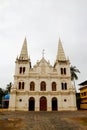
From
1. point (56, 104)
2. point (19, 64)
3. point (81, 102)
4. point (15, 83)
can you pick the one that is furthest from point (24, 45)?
point (81, 102)

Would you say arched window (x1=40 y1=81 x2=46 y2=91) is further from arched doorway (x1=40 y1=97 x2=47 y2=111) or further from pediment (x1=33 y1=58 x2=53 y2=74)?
pediment (x1=33 y1=58 x2=53 y2=74)

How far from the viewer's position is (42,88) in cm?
3500

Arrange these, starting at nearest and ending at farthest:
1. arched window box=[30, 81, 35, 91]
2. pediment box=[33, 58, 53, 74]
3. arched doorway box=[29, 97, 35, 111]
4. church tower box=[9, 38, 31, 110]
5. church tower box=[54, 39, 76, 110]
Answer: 1. church tower box=[9, 38, 31, 110]
2. arched doorway box=[29, 97, 35, 111]
3. church tower box=[54, 39, 76, 110]
4. arched window box=[30, 81, 35, 91]
5. pediment box=[33, 58, 53, 74]

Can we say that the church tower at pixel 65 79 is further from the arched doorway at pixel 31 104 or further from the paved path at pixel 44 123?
the paved path at pixel 44 123

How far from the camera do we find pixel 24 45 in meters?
40.7

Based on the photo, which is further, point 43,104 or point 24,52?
point 24,52

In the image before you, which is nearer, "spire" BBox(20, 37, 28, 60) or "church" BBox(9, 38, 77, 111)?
"church" BBox(9, 38, 77, 111)

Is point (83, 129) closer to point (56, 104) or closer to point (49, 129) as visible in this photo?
point (49, 129)

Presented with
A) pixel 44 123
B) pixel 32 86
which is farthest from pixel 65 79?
pixel 44 123

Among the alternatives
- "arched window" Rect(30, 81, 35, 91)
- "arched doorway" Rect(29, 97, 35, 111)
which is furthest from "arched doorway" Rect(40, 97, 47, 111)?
"arched window" Rect(30, 81, 35, 91)

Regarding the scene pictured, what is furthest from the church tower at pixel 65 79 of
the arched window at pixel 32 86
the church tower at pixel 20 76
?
the church tower at pixel 20 76

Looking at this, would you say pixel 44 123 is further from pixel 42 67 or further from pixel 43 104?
pixel 42 67

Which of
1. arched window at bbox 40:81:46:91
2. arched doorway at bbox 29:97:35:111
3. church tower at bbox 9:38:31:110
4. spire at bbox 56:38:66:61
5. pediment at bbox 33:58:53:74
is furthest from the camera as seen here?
spire at bbox 56:38:66:61

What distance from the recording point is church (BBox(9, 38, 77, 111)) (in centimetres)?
3334
